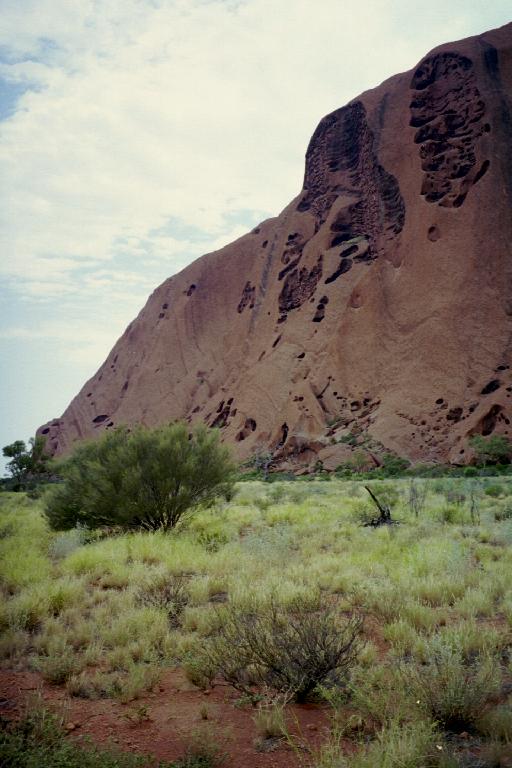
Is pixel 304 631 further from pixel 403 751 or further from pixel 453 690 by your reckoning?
pixel 403 751

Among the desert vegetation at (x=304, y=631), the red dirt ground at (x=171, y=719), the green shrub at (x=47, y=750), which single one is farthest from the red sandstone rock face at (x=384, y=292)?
the green shrub at (x=47, y=750)

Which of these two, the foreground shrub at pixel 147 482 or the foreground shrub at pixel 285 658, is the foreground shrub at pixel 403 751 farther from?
the foreground shrub at pixel 147 482

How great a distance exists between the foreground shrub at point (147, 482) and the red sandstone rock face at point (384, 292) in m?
24.0

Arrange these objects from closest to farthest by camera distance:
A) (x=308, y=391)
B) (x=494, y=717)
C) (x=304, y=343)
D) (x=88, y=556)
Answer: (x=494, y=717) < (x=88, y=556) < (x=308, y=391) < (x=304, y=343)

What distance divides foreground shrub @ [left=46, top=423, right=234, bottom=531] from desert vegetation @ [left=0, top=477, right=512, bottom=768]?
5.22ft

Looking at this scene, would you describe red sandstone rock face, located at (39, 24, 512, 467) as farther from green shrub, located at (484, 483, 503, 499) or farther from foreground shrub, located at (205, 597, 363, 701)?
foreground shrub, located at (205, 597, 363, 701)

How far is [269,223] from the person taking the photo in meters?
64.1

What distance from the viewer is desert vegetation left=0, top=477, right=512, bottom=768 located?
3.09m

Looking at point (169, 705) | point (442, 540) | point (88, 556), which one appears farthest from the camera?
point (442, 540)

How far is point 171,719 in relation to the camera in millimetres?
3326

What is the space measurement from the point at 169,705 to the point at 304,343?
4576cm

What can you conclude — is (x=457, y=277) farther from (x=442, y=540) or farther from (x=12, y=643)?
(x=12, y=643)

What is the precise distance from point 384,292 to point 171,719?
43271 millimetres

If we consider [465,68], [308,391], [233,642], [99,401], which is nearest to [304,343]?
[308,391]
